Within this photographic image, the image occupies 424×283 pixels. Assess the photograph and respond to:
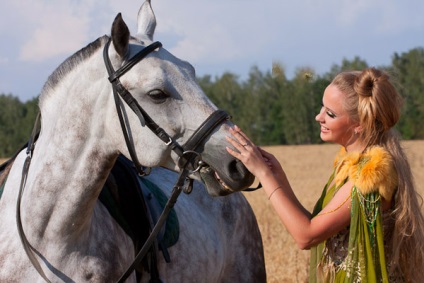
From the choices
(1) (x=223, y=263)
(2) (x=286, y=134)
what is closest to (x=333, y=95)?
(1) (x=223, y=263)

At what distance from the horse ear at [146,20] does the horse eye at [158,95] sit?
530 mm

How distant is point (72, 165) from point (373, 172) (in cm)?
156

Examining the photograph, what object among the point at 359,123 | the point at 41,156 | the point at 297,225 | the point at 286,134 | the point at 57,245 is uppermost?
the point at 286,134

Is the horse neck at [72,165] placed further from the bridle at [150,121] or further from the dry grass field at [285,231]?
the dry grass field at [285,231]

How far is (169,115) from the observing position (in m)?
3.76

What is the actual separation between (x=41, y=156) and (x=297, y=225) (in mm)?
1438

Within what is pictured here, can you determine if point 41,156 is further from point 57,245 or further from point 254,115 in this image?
point 254,115

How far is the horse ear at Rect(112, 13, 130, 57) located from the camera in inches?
145

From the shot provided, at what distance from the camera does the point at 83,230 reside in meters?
3.99

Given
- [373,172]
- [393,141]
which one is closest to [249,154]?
[373,172]

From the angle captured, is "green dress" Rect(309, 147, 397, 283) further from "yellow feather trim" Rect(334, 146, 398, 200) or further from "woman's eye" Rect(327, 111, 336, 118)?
"woman's eye" Rect(327, 111, 336, 118)

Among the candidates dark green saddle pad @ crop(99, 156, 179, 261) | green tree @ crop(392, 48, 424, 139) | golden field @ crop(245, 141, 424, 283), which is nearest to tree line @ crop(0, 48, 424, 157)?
green tree @ crop(392, 48, 424, 139)

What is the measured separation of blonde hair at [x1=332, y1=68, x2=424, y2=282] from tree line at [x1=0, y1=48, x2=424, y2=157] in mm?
52010

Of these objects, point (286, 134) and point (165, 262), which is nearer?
point (165, 262)
